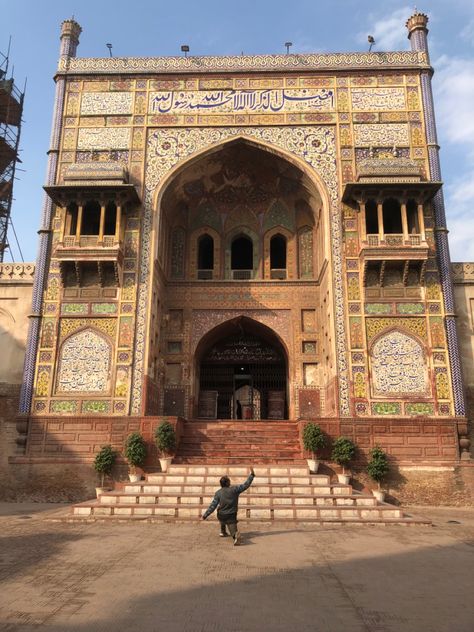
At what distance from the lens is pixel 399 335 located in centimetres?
1469

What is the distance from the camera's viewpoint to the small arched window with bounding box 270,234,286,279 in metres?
18.3

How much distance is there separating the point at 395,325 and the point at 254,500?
23.3 feet

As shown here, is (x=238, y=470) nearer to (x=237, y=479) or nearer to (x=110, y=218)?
(x=237, y=479)

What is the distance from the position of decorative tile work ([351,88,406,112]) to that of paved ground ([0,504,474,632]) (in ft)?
43.7

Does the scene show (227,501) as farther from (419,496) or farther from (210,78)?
(210,78)

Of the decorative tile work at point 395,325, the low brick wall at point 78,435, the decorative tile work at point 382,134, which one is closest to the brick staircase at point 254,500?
the low brick wall at point 78,435

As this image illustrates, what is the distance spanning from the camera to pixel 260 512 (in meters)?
9.39

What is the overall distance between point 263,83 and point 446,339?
1029cm

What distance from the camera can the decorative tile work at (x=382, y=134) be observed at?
53.9 feet

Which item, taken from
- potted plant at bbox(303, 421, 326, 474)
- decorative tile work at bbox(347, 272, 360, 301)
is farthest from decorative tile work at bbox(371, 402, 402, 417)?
decorative tile work at bbox(347, 272, 360, 301)

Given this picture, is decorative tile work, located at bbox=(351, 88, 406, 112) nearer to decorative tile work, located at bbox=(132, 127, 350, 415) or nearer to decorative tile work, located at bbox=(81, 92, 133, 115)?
decorative tile work, located at bbox=(132, 127, 350, 415)

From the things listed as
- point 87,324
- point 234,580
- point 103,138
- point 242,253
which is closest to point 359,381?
point 242,253

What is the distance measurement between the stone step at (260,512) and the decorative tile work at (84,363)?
5.32m

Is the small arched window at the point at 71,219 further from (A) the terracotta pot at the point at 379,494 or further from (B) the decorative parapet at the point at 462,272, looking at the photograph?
(B) the decorative parapet at the point at 462,272
